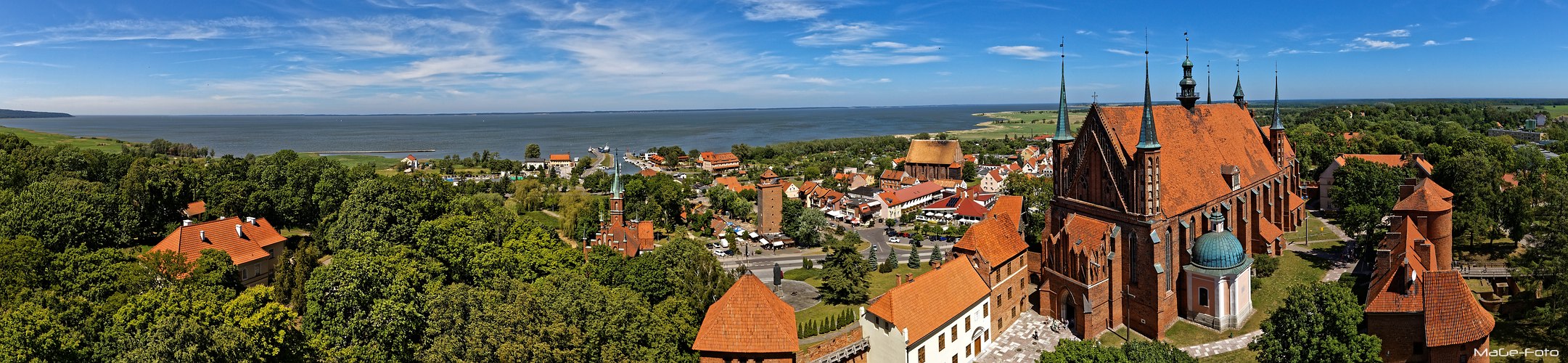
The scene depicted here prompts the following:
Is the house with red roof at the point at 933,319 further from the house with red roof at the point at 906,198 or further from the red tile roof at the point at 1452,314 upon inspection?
the house with red roof at the point at 906,198

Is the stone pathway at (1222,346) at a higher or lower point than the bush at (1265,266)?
lower

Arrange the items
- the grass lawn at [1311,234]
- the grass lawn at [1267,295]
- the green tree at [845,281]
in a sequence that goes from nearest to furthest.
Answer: the grass lawn at [1267,295] → the green tree at [845,281] → the grass lawn at [1311,234]

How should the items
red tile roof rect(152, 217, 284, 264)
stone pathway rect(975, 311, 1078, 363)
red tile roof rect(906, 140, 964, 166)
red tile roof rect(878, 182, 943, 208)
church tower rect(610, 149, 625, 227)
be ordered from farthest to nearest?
red tile roof rect(906, 140, 964, 166), red tile roof rect(878, 182, 943, 208), church tower rect(610, 149, 625, 227), red tile roof rect(152, 217, 284, 264), stone pathway rect(975, 311, 1078, 363)

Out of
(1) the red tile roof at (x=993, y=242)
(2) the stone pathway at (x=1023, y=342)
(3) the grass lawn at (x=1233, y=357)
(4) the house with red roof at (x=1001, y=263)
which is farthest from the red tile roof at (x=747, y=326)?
(3) the grass lawn at (x=1233, y=357)

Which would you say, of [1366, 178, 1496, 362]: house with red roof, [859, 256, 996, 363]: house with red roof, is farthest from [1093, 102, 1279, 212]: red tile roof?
[859, 256, 996, 363]: house with red roof

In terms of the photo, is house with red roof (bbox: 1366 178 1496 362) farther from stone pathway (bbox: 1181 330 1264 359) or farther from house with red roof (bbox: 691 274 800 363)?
house with red roof (bbox: 691 274 800 363)

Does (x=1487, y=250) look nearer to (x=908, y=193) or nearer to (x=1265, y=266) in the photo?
(x=1265, y=266)

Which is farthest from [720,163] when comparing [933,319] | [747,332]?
[747,332]

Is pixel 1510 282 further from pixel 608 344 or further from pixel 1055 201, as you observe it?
pixel 608 344
